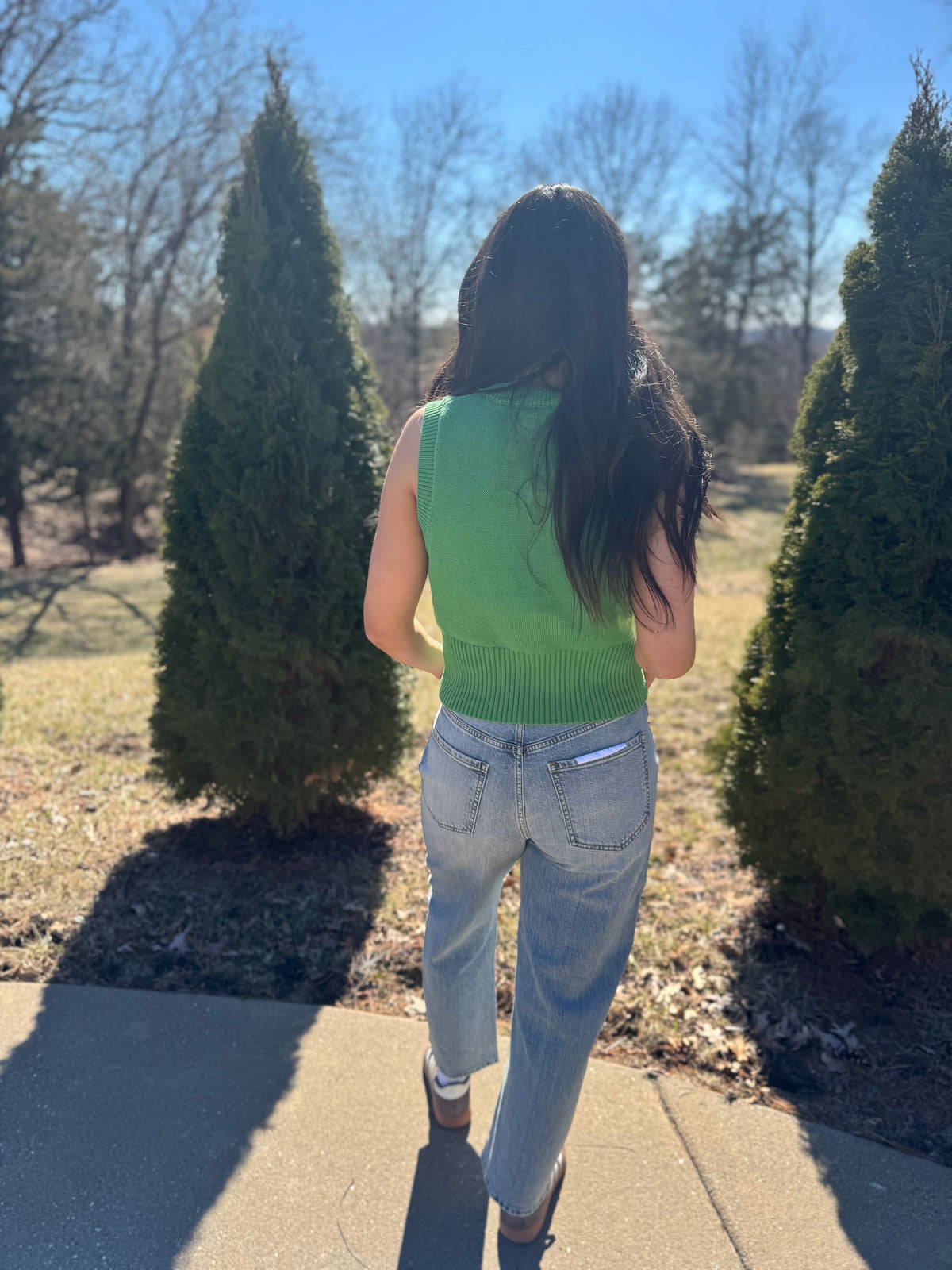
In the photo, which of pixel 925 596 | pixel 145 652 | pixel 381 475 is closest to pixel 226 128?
pixel 145 652

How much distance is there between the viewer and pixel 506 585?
168 centimetres

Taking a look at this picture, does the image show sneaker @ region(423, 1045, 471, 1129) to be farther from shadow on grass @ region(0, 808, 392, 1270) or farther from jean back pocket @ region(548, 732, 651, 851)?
jean back pocket @ region(548, 732, 651, 851)

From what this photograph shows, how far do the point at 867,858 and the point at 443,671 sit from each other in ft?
5.61

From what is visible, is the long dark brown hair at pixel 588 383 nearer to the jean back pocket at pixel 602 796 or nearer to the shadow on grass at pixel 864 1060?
the jean back pocket at pixel 602 796

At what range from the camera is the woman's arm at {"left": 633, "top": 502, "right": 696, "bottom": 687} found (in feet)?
5.50

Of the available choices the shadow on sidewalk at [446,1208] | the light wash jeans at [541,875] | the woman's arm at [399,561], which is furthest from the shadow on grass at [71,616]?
the light wash jeans at [541,875]

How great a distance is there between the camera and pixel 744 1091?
8.53 feet

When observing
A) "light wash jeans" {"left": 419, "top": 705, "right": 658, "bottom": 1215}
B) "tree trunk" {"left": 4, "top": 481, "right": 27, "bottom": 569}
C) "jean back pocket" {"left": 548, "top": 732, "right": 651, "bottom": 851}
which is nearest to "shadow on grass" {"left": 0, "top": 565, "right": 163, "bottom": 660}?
"tree trunk" {"left": 4, "top": 481, "right": 27, "bottom": 569}

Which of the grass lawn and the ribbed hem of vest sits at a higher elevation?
the ribbed hem of vest

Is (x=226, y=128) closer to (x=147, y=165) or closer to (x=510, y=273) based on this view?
(x=147, y=165)

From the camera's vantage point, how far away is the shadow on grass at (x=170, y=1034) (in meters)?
2.09

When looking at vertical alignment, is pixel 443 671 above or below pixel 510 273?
below

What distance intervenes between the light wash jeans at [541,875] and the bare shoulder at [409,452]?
1.59 ft

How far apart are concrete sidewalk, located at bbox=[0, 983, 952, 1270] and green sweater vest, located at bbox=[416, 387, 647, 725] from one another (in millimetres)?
1265
